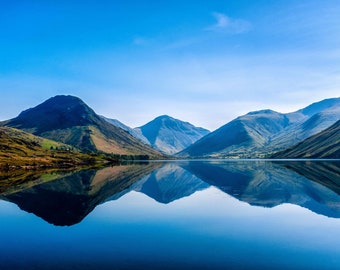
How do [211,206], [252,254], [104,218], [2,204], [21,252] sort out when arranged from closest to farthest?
[252,254] → [21,252] → [104,218] → [211,206] → [2,204]

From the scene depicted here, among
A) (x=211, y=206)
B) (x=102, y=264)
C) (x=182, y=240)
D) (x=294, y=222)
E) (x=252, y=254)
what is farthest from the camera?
(x=211, y=206)

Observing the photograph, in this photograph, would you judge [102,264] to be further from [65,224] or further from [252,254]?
[65,224]

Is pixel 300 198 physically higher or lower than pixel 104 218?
higher

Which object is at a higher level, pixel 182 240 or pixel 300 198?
pixel 300 198

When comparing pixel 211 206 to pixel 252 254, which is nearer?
pixel 252 254

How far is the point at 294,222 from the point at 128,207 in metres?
32.4

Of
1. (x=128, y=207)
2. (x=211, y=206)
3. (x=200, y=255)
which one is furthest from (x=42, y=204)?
(x=200, y=255)

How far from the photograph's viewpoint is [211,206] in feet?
206

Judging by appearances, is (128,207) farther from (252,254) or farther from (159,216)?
(252,254)

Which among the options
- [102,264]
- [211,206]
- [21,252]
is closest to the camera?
[102,264]

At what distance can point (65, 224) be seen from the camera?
47.3m

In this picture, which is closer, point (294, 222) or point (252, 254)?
point (252, 254)

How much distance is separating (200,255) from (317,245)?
1317 centimetres

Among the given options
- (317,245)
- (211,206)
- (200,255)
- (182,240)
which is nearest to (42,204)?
(211,206)
